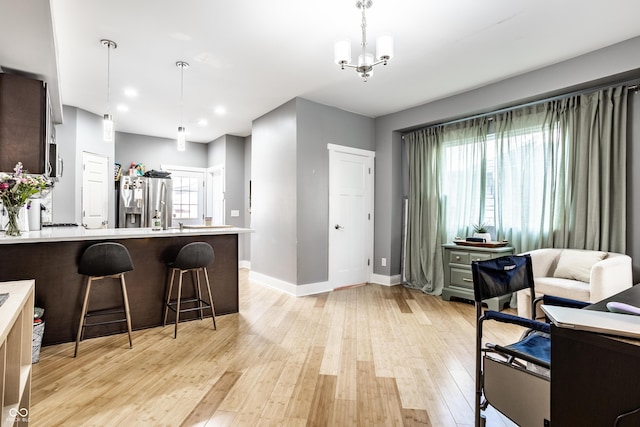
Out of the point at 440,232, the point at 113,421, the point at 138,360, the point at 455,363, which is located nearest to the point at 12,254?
the point at 138,360

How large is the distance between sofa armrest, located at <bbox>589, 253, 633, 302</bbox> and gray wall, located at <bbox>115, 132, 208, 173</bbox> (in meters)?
7.01

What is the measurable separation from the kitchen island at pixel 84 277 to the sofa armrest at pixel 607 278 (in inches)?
134

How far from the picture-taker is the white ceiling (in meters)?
2.49

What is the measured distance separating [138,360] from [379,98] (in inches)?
159

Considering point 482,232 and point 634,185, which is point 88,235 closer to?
point 482,232

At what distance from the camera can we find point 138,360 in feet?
8.19

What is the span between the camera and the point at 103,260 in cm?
267

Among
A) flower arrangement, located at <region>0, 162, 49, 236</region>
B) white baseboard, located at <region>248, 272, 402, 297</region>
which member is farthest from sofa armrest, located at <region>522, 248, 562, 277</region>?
flower arrangement, located at <region>0, 162, 49, 236</region>

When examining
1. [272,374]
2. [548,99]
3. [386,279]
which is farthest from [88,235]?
[548,99]

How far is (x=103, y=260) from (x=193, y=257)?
0.71 meters

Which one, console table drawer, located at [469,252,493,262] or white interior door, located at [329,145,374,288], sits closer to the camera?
console table drawer, located at [469,252,493,262]

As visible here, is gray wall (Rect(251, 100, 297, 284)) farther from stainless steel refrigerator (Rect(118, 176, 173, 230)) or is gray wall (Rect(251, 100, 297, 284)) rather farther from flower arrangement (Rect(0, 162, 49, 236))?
flower arrangement (Rect(0, 162, 49, 236))

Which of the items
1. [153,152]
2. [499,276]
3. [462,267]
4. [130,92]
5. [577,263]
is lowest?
[462,267]

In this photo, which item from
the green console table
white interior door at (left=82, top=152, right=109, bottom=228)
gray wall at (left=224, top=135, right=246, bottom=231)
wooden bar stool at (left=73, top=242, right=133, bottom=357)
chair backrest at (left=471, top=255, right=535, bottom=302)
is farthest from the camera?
gray wall at (left=224, top=135, right=246, bottom=231)
